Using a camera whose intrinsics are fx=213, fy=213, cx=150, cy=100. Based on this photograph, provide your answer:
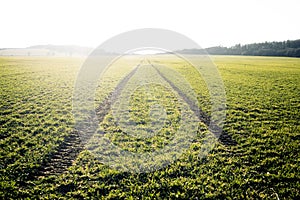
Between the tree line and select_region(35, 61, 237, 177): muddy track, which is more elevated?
the tree line

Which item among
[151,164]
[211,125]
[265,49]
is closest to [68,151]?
[151,164]

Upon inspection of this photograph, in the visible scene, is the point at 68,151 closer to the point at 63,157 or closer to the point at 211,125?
the point at 63,157

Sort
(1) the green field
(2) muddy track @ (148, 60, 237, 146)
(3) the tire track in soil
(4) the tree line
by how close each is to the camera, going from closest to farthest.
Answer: (1) the green field, (3) the tire track in soil, (2) muddy track @ (148, 60, 237, 146), (4) the tree line

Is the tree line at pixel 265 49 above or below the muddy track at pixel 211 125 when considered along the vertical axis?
above

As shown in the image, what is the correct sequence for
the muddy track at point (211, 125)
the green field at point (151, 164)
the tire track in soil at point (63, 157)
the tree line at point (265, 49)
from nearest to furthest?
the green field at point (151, 164) < the tire track in soil at point (63, 157) < the muddy track at point (211, 125) < the tree line at point (265, 49)

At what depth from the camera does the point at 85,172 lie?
855 centimetres

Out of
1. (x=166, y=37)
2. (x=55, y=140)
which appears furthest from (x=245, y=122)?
(x=55, y=140)

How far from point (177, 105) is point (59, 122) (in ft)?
31.6

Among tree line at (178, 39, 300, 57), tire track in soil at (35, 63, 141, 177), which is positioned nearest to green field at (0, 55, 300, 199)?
tire track in soil at (35, 63, 141, 177)

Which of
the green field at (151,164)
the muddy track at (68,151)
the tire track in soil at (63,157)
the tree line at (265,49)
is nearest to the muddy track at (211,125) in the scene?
the muddy track at (68,151)

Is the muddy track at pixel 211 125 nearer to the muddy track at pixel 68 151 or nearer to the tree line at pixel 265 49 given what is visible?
the muddy track at pixel 68 151

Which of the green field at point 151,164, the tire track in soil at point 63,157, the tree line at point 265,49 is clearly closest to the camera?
the green field at point 151,164

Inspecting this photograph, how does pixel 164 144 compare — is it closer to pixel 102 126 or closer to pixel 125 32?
pixel 102 126

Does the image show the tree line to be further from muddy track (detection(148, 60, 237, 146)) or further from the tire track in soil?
the tire track in soil
